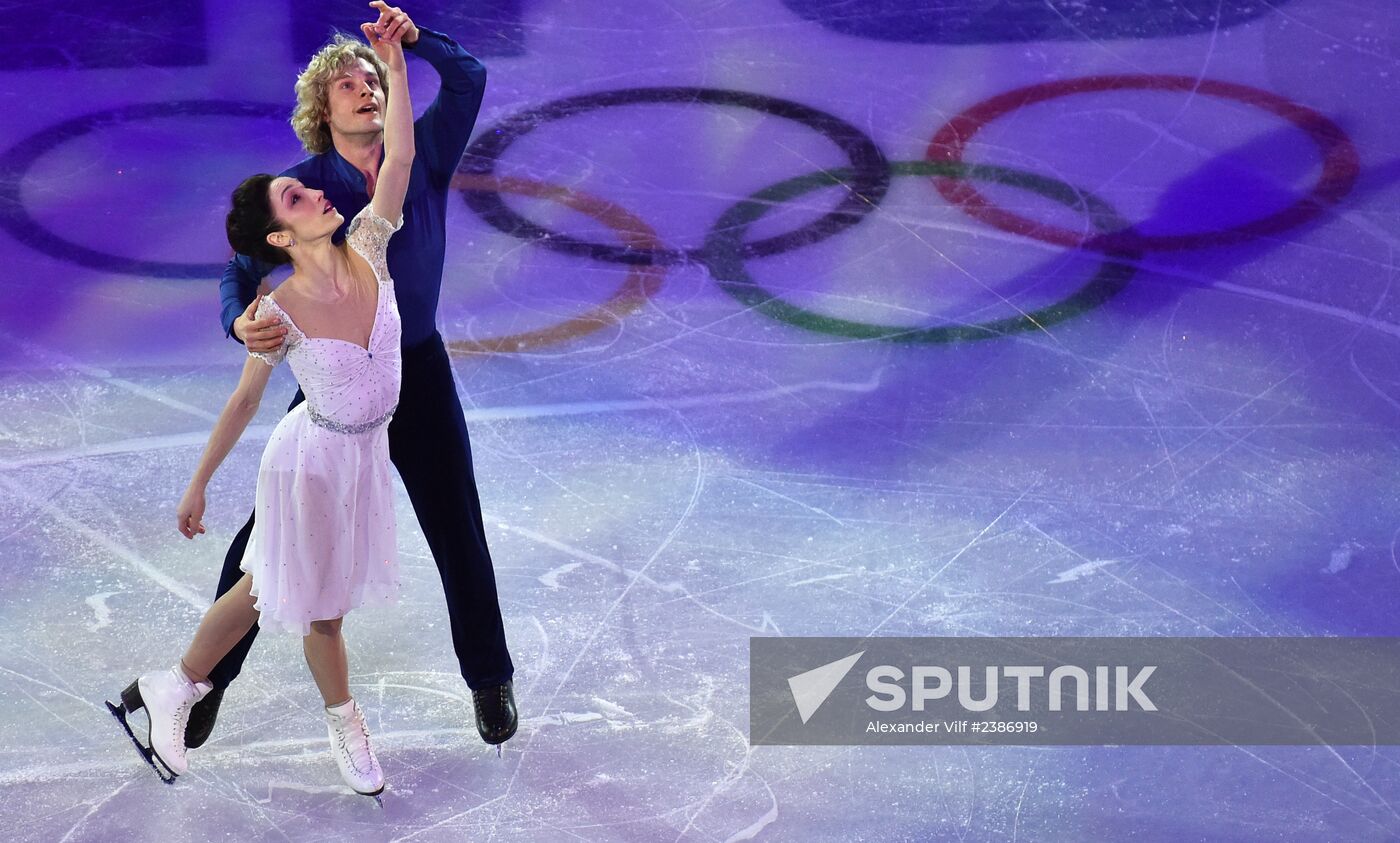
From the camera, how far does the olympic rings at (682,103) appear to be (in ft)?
21.7

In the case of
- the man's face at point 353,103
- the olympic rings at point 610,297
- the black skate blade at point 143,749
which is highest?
the man's face at point 353,103

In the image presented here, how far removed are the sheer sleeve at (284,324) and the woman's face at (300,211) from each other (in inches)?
5.5

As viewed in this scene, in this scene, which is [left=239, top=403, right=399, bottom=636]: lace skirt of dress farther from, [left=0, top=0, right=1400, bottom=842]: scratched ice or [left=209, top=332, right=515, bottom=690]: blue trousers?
[left=0, top=0, right=1400, bottom=842]: scratched ice

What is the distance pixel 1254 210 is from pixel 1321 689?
286 centimetres

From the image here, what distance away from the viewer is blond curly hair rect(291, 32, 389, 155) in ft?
13.3

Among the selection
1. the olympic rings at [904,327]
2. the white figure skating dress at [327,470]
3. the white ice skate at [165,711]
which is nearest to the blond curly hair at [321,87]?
the white figure skating dress at [327,470]

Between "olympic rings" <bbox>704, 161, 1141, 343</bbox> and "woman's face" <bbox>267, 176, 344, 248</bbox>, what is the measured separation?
2.65m

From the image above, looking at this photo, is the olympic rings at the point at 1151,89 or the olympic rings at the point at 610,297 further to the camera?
the olympic rings at the point at 1151,89

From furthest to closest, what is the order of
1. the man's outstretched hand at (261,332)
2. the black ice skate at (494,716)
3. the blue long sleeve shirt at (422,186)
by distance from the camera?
the black ice skate at (494,716) → the blue long sleeve shirt at (422,186) → the man's outstretched hand at (261,332)

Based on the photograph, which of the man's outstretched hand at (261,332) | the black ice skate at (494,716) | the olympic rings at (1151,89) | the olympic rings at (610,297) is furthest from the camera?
the olympic rings at (1151,89)

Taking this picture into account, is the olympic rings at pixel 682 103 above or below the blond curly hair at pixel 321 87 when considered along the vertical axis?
Result: below

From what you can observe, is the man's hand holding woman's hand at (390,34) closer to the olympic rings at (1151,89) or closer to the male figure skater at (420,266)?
the male figure skater at (420,266)

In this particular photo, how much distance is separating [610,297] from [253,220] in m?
2.65

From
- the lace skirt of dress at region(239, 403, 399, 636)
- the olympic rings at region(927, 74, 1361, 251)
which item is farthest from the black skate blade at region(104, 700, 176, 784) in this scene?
the olympic rings at region(927, 74, 1361, 251)
